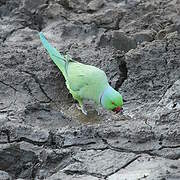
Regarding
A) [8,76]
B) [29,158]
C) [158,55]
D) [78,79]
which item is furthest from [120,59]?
[29,158]

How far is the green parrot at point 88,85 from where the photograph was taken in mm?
4395

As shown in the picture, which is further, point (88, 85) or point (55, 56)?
point (55, 56)

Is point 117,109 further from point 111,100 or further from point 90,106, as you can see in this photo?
point 90,106

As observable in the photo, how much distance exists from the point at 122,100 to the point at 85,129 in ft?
1.64

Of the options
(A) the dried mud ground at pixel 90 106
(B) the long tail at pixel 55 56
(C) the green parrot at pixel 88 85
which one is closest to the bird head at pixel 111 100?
(C) the green parrot at pixel 88 85

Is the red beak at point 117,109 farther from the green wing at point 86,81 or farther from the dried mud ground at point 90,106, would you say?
the green wing at point 86,81

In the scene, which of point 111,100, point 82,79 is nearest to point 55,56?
point 82,79

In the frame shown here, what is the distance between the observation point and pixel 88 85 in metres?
4.57

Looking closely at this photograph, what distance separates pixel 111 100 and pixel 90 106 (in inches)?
21.5

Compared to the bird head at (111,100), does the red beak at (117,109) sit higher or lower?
lower

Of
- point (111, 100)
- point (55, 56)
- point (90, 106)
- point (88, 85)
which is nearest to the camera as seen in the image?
point (111, 100)

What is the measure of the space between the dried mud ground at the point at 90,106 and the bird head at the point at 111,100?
0.33ft

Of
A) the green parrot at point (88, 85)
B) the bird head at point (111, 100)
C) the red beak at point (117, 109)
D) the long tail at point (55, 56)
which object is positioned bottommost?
the red beak at point (117, 109)

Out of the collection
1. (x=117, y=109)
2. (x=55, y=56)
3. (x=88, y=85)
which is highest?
(x=55, y=56)
